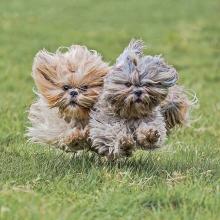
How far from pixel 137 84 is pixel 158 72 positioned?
0.24m

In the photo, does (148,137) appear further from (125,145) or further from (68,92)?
(68,92)

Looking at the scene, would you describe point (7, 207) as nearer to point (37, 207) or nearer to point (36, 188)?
point (37, 207)

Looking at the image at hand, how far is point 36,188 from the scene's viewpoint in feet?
21.6

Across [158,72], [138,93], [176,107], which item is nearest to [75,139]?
[138,93]

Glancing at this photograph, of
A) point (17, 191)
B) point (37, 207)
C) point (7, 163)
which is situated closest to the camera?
point (37, 207)

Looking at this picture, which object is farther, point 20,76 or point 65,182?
point 20,76

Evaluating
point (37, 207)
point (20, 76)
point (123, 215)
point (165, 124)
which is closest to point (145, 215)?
point (123, 215)

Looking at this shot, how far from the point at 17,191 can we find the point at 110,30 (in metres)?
16.8

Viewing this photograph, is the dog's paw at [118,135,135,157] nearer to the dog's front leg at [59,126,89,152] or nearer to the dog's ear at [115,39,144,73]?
the dog's front leg at [59,126,89,152]

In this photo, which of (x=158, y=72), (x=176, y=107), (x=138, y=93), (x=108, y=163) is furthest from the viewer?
(x=176, y=107)

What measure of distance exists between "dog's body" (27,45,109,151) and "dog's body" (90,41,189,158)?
15 centimetres

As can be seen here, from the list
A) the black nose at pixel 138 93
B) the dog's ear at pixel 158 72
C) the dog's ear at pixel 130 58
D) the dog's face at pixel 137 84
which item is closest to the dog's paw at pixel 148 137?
the dog's face at pixel 137 84

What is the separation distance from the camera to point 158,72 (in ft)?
24.9

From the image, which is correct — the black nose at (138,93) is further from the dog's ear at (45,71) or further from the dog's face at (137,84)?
→ the dog's ear at (45,71)
